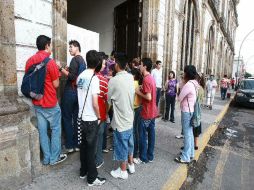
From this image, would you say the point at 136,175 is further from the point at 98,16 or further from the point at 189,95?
the point at 98,16

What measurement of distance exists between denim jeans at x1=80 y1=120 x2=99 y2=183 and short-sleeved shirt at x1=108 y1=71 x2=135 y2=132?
0.37 m

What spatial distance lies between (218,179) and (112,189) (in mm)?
2220

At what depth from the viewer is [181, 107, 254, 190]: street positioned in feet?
14.0

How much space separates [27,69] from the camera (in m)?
3.35

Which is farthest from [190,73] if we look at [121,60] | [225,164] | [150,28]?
[150,28]

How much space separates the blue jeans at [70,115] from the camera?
4070mm

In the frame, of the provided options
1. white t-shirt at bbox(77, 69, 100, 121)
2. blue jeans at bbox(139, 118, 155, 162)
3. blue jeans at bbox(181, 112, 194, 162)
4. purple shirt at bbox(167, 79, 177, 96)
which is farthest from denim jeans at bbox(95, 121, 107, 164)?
purple shirt at bbox(167, 79, 177, 96)

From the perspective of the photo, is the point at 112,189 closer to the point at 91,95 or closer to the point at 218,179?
the point at 91,95

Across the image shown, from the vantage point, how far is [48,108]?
11.7 ft

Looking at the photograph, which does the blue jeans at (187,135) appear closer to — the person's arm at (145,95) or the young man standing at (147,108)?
the young man standing at (147,108)

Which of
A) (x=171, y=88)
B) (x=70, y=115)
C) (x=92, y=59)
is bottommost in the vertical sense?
(x=70, y=115)

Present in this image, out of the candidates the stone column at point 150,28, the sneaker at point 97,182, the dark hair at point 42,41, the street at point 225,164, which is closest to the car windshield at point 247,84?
the street at point 225,164

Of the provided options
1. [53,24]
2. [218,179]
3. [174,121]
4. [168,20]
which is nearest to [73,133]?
[53,24]

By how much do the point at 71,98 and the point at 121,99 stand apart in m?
1.10
